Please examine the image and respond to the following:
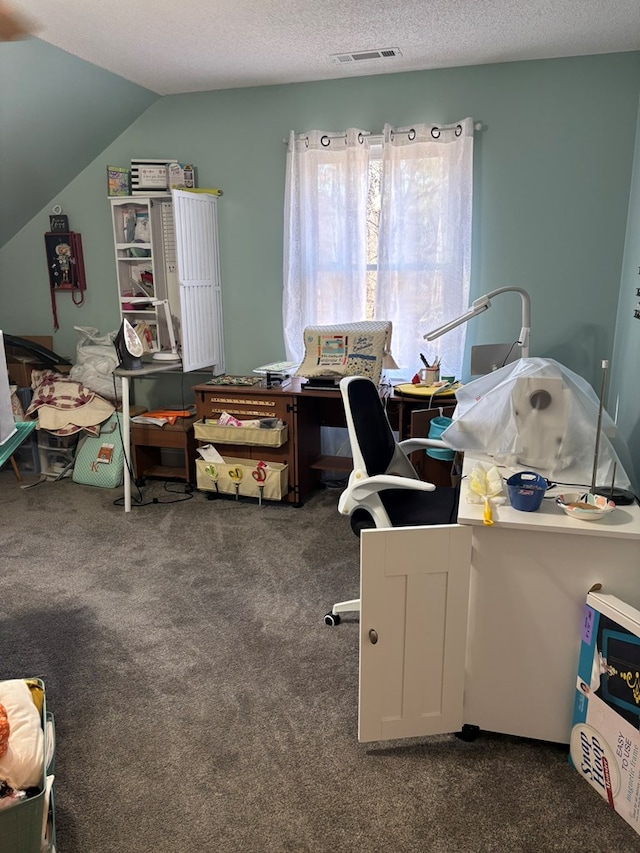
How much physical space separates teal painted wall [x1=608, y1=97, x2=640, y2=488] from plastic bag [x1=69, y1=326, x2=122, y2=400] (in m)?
2.95

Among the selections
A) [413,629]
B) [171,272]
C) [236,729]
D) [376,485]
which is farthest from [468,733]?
[171,272]

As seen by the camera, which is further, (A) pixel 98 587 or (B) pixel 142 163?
(B) pixel 142 163

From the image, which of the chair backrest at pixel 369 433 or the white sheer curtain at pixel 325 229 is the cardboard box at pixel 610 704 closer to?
the chair backrest at pixel 369 433

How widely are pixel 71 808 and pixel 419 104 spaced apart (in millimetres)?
3606

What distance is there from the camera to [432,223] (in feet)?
11.8

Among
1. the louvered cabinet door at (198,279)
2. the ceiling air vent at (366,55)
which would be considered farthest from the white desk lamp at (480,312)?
the louvered cabinet door at (198,279)

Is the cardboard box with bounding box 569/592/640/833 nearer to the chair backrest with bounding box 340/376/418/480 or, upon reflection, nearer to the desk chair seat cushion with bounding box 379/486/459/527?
the desk chair seat cushion with bounding box 379/486/459/527

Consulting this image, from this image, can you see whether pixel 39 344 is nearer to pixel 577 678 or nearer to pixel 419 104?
pixel 419 104

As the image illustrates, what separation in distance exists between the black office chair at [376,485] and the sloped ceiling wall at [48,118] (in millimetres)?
2372

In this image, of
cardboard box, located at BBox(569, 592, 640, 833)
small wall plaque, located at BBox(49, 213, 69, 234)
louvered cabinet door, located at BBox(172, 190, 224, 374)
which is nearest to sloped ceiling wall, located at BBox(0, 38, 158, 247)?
small wall plaque, located at BBox(49, 213, 69, 234)

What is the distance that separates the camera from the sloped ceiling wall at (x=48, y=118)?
3.15 metres

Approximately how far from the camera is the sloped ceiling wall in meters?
3.15

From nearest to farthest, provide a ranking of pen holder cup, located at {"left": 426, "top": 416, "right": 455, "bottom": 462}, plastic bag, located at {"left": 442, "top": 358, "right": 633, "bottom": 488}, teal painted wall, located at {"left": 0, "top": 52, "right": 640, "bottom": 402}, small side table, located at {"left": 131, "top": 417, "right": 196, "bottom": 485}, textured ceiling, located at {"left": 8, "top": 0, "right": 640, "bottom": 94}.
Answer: plastic bag, located at {"left": 442, "top": 358, "right": 633, "bottom": 488} < textured ceiling, located at {"left": 8, "top": 0, "right": 640, "bottom": 94} < pen holder cup, located at {"left": 426, "top": 416, "right": 455, "bottom": 462} < teal painted wall, located at {"left": 0, "top": 52, "right": 640, "bottom": 402} < small side table, located at {"left": 131, "top": 417, "right": 196, "bottom": 485}

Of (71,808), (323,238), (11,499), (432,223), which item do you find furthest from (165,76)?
(71,808)
